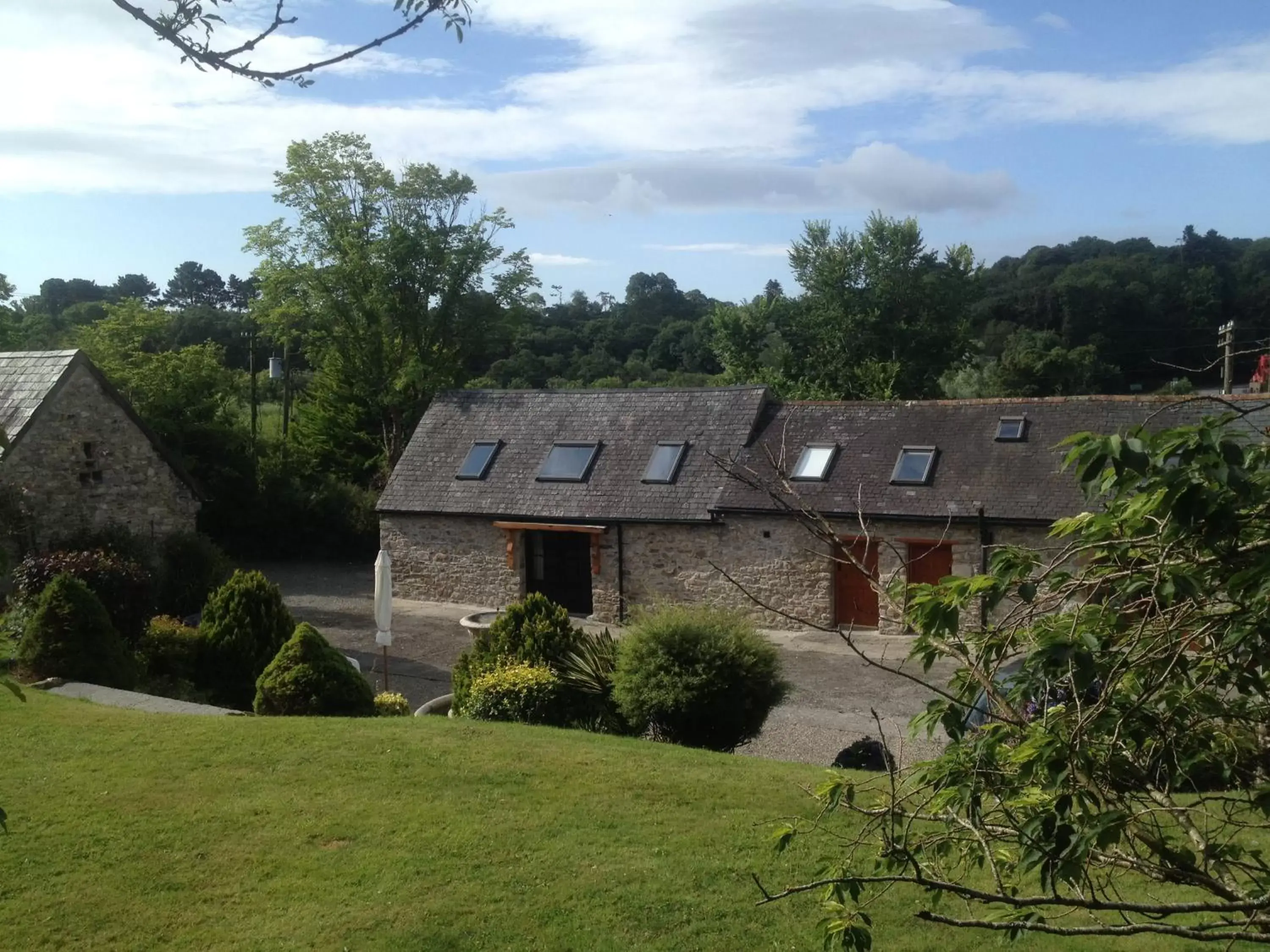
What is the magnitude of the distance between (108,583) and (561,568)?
9.99 meters

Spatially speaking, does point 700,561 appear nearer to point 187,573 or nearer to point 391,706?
point 391,706

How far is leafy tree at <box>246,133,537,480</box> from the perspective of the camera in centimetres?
3459

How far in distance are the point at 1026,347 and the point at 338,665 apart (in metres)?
43.2

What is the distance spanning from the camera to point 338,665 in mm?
13219

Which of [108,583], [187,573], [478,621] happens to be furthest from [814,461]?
[108,583]

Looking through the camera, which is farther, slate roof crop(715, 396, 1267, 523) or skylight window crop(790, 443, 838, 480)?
skylight window crop(790, 443, 838, 480)

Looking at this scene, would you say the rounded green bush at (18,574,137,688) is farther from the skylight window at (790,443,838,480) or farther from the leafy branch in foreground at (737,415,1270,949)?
the leafy branch in foreground at (737,415,1270,949)

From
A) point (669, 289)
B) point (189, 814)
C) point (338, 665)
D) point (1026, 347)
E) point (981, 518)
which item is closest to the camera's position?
point (189, 814)

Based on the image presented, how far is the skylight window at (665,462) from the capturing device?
2295 cm

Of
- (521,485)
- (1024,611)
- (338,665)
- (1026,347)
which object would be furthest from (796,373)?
(1024,611)

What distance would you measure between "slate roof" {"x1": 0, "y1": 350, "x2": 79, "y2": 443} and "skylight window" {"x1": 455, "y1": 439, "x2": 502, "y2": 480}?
26.7 ft

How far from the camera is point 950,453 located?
21.2m

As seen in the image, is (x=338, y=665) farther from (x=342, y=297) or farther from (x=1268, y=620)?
(x=342, y=297)

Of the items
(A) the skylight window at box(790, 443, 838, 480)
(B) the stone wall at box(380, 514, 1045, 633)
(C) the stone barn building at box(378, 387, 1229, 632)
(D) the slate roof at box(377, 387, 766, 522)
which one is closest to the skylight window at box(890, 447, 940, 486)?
(C) the stone barn building at box(378, 387, 1229, 632)
